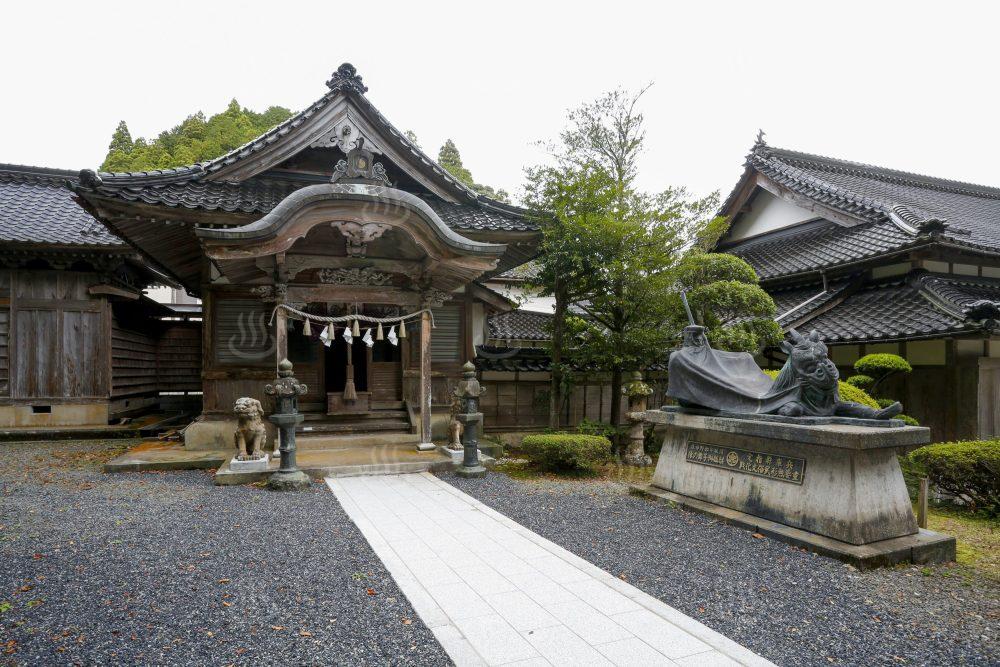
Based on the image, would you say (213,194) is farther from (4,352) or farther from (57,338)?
(4,352)

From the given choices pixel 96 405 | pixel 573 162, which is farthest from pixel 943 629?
pixel 96 405

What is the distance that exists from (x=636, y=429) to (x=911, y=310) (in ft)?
18.4

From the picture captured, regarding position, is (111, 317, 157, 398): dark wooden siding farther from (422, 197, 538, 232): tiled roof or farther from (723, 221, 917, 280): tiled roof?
(723, 221, 917, 280): tiled roof

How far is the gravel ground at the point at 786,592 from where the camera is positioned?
142 inches

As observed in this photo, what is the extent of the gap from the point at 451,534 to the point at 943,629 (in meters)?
4.17

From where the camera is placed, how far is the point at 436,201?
11.9 metres

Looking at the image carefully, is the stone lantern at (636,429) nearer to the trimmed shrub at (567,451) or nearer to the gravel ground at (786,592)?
the trimmed shrub at (567,451)

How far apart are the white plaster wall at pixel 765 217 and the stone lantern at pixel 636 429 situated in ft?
26.5

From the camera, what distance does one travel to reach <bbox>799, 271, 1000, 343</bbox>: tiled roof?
9.27 m

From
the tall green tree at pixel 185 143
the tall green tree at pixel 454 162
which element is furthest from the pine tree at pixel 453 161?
the tall green tree at pixel 185 143

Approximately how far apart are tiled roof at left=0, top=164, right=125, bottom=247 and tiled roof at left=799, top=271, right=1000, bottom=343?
16.1 meters

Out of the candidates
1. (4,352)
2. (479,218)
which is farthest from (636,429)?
(4,352)

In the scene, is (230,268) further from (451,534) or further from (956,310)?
(956,310)

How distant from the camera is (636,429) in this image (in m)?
10.9
